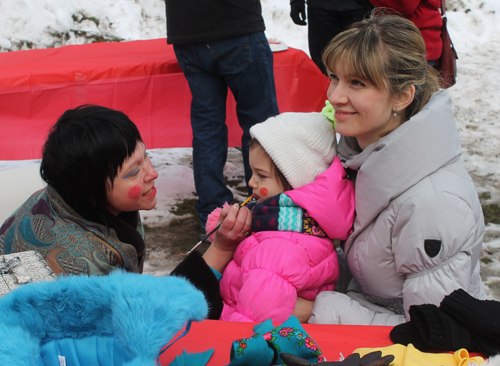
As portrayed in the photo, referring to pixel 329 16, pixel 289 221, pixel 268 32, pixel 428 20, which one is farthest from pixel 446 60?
pixel 268 32

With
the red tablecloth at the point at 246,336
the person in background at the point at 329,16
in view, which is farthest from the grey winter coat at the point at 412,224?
the person in background at the point at 329,16

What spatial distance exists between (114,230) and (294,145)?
0.70 meters

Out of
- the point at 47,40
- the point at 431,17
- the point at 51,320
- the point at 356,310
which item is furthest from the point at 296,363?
the point at 47,40

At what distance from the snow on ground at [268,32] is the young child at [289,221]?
9.03 feet

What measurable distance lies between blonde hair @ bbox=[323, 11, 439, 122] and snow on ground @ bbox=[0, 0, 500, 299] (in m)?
3.04

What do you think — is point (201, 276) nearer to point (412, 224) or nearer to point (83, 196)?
point (83, 196)

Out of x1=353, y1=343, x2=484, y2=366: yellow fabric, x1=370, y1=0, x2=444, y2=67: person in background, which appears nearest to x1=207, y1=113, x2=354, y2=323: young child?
x1=353, y1=343, x2=484, y2=366: yellow fabric

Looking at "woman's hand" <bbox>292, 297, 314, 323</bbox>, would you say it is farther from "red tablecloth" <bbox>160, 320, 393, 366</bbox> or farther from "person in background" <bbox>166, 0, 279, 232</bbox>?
"person in background" <bbox>166, 0, 279, 232</bbox>

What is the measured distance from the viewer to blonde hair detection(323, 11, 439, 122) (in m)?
1.47

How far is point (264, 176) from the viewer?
1779 millimetres

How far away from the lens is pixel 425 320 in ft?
3.57

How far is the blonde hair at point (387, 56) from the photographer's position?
1467 mm

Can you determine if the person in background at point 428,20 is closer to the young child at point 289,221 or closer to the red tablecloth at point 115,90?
the red tablecloth at point 115,90

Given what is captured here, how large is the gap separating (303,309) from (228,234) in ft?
1.22
